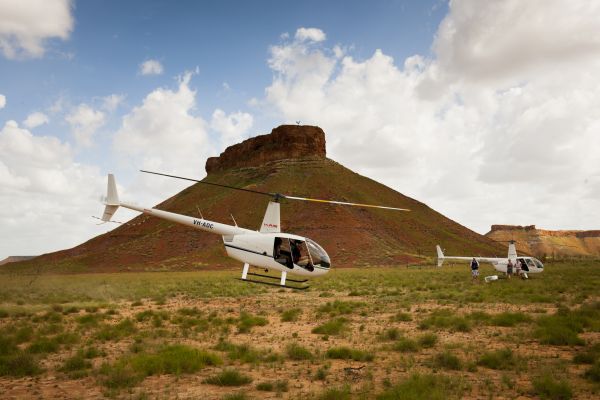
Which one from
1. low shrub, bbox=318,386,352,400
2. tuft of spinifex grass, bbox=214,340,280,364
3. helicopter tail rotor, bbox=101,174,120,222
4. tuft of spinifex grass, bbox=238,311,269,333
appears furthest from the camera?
helicopter tail rotor, bbox=101,174,120,222

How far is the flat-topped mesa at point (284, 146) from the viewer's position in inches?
4318

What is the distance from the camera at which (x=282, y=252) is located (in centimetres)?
1783

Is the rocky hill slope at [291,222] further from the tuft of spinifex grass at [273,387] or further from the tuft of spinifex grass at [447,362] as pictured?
the tuft of spinifex grass at [273,387]

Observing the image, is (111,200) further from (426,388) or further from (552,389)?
(552,389)

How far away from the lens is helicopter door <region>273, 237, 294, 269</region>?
1769cm

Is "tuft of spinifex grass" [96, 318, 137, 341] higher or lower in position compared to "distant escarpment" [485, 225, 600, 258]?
lower

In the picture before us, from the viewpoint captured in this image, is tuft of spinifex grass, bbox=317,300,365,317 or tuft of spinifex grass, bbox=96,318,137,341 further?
tuft of spinifex grass, bbox=317,300,365,317

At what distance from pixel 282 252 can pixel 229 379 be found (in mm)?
8775

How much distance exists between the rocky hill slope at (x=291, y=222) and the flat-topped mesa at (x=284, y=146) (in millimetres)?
230

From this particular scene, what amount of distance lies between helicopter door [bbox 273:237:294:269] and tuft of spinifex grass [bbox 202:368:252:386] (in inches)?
327

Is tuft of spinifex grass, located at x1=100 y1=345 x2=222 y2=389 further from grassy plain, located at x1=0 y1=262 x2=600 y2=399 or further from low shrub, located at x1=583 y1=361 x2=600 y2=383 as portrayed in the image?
low shrub, located at x1=583 y1=361 x2=600 y2=383

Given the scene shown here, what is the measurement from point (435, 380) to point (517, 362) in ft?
9.43

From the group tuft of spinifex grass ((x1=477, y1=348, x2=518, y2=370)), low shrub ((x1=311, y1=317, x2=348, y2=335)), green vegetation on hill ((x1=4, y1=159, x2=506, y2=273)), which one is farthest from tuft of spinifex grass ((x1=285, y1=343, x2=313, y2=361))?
green vegetation on hill ((x1=4, y1=159, x2=506, y2=273))

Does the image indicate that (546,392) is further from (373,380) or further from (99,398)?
(99,398)
